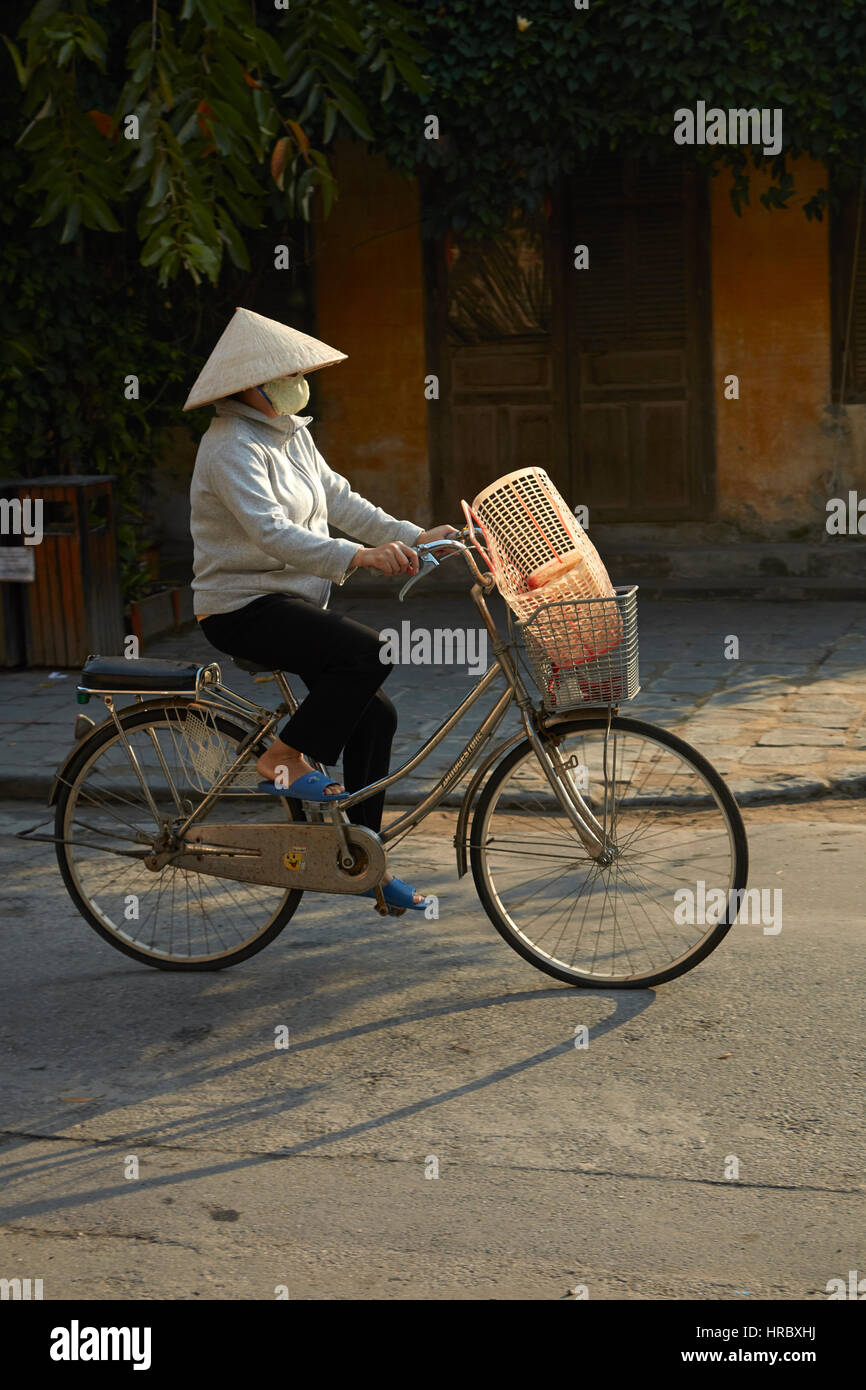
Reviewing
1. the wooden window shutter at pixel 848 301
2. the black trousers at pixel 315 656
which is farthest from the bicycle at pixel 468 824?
the wooden window shutter at pixel 848 301

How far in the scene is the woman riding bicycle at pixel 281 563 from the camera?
14.9 ft

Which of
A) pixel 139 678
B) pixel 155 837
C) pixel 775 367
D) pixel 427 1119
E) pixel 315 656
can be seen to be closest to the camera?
pixel 427 1119

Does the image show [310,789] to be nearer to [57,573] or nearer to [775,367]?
[57,573]

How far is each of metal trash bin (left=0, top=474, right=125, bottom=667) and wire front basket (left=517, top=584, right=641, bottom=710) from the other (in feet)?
17.4

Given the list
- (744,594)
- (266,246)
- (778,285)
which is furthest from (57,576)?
(778,285)

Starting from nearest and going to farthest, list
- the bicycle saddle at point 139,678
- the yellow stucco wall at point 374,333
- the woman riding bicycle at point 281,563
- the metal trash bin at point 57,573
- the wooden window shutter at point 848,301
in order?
the woman riding bicycle at point 281,563 < the bicycle saddle at point 139,678 < the metal trash bin at point 57,573 < the wooden window shutter at point 848,301 < the yellow stucco wall at point 374,333

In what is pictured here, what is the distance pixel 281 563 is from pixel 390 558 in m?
0.47

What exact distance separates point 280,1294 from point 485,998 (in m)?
1.54

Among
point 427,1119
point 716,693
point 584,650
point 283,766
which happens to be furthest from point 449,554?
point 716,693

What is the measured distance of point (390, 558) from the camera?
436 centimetres

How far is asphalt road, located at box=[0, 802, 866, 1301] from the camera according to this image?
3307 millimetres

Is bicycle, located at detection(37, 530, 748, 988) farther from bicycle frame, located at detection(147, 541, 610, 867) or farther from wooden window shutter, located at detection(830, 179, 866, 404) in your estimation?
wooden window shutter, located at detection(830, 179, 866, 404)

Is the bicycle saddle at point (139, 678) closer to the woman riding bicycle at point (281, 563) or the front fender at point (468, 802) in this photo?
the woman riding bicycle at point (281, 563)

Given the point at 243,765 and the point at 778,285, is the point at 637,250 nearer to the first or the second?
the point at 778,285
